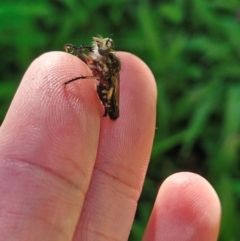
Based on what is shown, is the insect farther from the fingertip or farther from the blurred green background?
the blurred green background

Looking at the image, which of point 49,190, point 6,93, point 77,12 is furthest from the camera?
point 77,12

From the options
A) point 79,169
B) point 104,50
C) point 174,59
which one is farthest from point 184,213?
point 174,59

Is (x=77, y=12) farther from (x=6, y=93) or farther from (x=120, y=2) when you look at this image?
(x=6, y=93)

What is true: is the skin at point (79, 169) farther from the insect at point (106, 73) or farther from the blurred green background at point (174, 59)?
the blurred green background at point (174, 59)

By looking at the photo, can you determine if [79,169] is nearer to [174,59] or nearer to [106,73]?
[106,73]

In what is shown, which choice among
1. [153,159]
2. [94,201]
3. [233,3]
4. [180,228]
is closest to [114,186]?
[94,201]

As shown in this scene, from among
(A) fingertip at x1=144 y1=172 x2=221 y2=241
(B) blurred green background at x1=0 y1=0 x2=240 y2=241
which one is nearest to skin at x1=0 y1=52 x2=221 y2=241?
(A) fingertip at x1=144 y1=172 x2=221 y2=241

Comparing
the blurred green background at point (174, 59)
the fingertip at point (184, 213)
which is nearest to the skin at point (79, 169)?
the fingertip at point (184, 213)

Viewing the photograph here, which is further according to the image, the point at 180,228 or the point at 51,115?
the point at 180,228
